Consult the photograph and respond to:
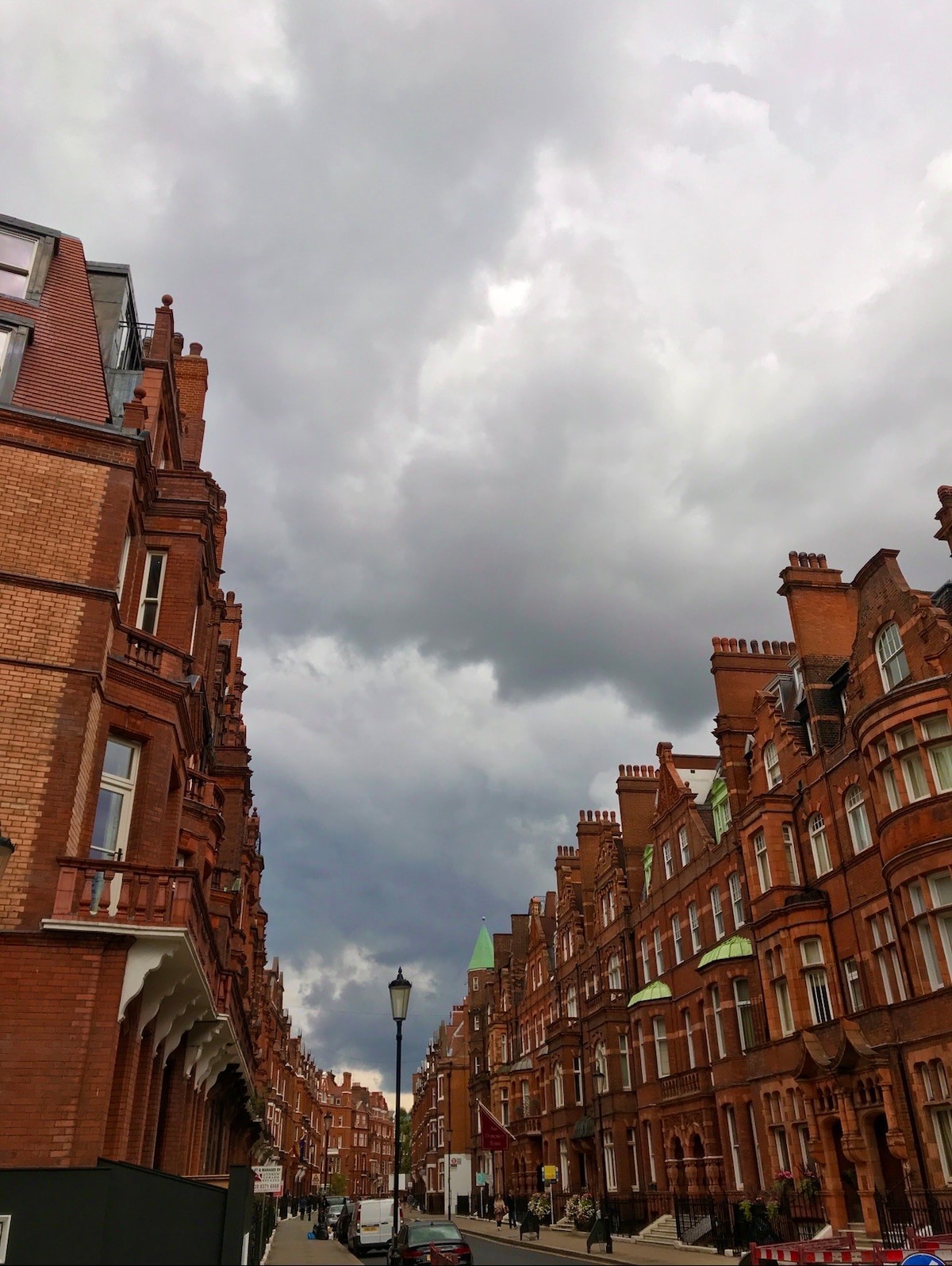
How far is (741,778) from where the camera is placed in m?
33.4

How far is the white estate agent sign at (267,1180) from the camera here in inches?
824

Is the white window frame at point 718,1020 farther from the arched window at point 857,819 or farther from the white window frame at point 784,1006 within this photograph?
the arched window at point 857,819

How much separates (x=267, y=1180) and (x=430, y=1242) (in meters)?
4.18

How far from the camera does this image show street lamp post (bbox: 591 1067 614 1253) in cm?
2833

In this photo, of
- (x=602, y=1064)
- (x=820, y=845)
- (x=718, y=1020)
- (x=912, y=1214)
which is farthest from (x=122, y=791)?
(x=602, y=1064)

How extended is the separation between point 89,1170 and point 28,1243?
0.86 meters

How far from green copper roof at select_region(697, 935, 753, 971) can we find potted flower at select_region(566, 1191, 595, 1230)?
1604 centimetres

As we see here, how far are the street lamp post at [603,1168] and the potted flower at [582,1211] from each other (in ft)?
4.32

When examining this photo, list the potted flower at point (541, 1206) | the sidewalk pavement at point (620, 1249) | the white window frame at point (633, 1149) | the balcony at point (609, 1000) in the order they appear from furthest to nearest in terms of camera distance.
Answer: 1. the potted flower at point (541, 1206)
2. the balcony at point (609, 1000)
3. the white window frame at point (633, 1149)
4. the sidewalk pavement at point (620, 1249)

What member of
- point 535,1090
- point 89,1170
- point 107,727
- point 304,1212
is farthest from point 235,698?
point 304,1212

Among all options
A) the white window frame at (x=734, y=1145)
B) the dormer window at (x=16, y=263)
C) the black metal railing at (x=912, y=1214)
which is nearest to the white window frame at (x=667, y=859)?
the white window frame at (x=734, y=1145)

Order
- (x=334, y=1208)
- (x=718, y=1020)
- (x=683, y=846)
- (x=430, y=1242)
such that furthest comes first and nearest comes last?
(x=334, y=1208)
(x=683, y=846)
(x=718, y=1020)
(x=430, y=1242)

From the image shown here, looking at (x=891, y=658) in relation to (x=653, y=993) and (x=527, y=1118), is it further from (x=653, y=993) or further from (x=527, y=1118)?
(x=527, y=1118)

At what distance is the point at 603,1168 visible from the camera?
1534 inches
